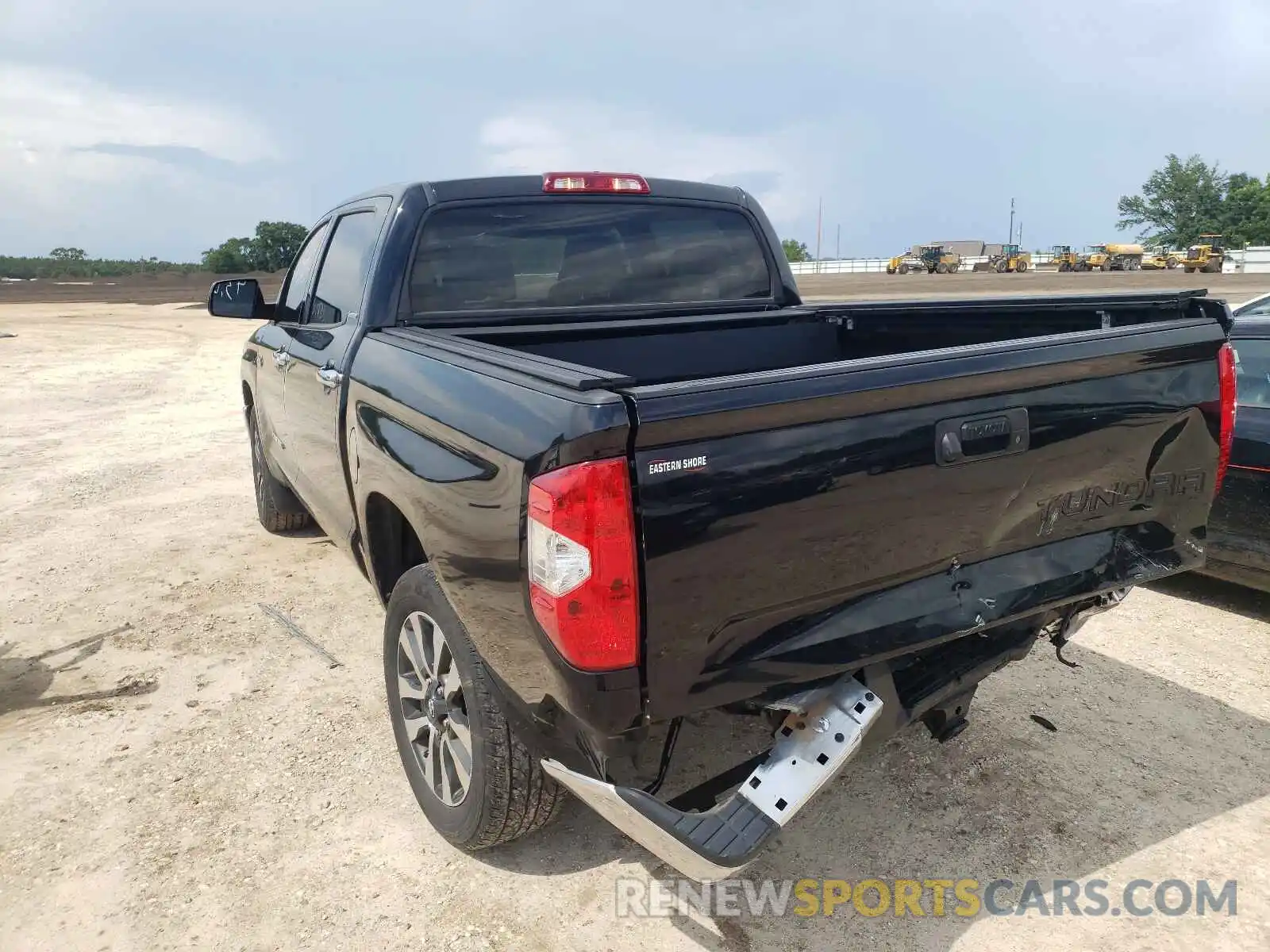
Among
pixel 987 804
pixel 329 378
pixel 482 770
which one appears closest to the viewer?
pixel 482 770

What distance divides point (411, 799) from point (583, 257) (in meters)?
2.32

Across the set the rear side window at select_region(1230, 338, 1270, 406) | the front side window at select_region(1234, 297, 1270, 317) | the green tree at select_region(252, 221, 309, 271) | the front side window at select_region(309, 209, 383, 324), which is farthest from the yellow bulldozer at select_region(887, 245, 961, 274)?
the front side window at select_region(309, 209, 383, 324)

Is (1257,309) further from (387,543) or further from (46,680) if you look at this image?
(46,680)

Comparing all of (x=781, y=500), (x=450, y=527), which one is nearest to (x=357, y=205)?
(x=450, y=527)

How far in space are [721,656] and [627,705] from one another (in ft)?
0.81

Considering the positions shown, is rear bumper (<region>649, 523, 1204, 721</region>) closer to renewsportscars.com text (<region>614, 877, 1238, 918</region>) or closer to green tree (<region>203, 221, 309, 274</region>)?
renewsportscars.com text (<region>614, 877, 1238, 918</region>)

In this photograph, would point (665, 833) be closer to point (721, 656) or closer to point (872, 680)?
point (721, 656)

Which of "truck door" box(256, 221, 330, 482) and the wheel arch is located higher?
"truck door" box(256, 221, 330, 482)

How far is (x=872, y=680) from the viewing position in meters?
2.40

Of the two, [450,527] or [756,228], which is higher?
[756,228]

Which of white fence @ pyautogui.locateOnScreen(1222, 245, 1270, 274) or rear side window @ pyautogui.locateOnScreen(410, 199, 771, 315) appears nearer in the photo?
rear side window @ pyautogui.locateOnScreen(410, 199, 771, 315)

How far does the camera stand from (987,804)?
3141 mm

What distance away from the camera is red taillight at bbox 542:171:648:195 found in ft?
13.3

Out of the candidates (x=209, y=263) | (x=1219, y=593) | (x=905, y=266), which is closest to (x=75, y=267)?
(x=209, y=263)
